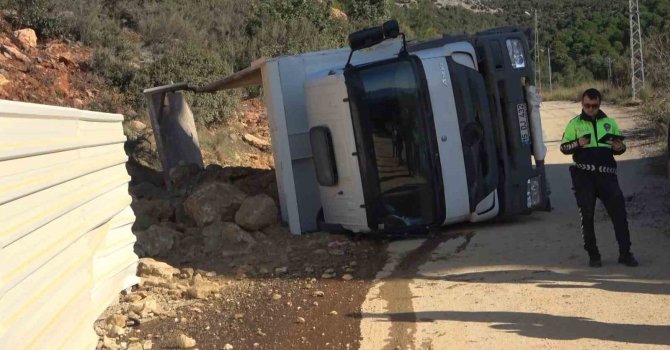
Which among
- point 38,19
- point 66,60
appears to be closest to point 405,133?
point 66,60

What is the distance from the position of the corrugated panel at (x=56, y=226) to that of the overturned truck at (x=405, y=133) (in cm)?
272

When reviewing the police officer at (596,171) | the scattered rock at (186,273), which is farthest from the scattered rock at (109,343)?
the police officer at (596,171)

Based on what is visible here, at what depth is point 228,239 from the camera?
28.8 feet

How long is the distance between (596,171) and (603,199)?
263 mm

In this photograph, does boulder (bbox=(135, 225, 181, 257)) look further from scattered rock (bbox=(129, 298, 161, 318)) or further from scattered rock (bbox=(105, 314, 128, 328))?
scattered rock (bbox=(105, 314, 128, 328))

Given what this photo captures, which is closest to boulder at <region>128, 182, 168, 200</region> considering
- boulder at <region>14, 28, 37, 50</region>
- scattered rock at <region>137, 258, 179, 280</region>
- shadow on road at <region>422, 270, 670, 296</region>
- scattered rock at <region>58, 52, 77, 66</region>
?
scattered rock at <region>137, 258, 179, 280</region>

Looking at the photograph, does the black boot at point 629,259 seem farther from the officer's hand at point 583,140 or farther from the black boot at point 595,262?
the officer's hand at point 583,140

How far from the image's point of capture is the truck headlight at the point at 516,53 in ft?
→ 29.9

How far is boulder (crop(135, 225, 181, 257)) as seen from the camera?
28.2ft

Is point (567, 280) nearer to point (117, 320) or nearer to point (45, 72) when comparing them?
point (117, 320)

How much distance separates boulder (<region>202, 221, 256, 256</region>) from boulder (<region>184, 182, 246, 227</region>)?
1.05ft

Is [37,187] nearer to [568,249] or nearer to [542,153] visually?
[568,249]

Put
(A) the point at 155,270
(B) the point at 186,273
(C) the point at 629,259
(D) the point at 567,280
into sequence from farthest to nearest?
(B) the point at 186,273 < (A) the point at 155,270 < (C) the point at 629,259 < (D) the point at 567,280

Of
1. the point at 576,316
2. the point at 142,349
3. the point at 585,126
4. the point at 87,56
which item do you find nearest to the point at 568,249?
the point at 585,126
